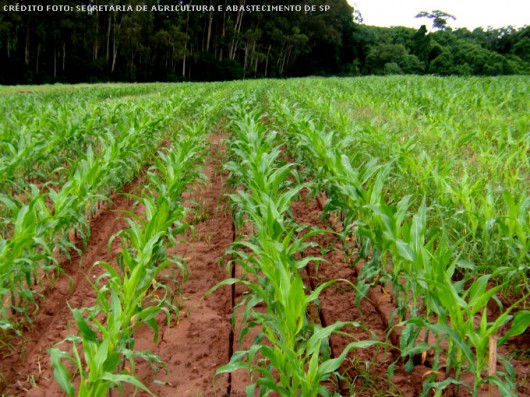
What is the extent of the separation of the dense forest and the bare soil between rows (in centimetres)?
3239

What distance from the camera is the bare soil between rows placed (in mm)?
1951

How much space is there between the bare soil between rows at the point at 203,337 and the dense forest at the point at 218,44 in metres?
32.4

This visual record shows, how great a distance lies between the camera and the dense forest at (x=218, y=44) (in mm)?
32812

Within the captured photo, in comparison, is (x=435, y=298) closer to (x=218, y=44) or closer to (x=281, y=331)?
(x=281, y=331)

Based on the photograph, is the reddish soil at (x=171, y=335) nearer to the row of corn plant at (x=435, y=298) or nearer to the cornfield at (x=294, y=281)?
the cornfield at (x=294, y=281)

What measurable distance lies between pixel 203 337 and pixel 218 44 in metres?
46.1

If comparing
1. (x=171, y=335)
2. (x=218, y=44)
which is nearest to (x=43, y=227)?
(x=171, y=335)

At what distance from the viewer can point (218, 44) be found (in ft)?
149

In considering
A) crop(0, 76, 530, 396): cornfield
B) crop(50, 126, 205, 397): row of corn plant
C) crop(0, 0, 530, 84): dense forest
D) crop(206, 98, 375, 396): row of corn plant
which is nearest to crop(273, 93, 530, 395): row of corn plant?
crop(0, 76, 530, 396): cornfield

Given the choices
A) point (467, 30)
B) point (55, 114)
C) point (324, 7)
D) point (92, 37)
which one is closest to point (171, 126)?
point (55, 114)

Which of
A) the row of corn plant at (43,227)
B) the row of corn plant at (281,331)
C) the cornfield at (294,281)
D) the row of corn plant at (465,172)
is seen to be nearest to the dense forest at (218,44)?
the row of corn plant at (465,172)

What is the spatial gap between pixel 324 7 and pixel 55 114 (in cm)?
4944

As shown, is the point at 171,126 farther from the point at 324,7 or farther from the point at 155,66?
the point at 324,7

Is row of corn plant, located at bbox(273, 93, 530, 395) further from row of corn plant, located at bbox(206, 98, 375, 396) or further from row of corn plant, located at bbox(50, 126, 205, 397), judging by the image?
row of corn plant, located at bbox(50, 126, 205, 397)
